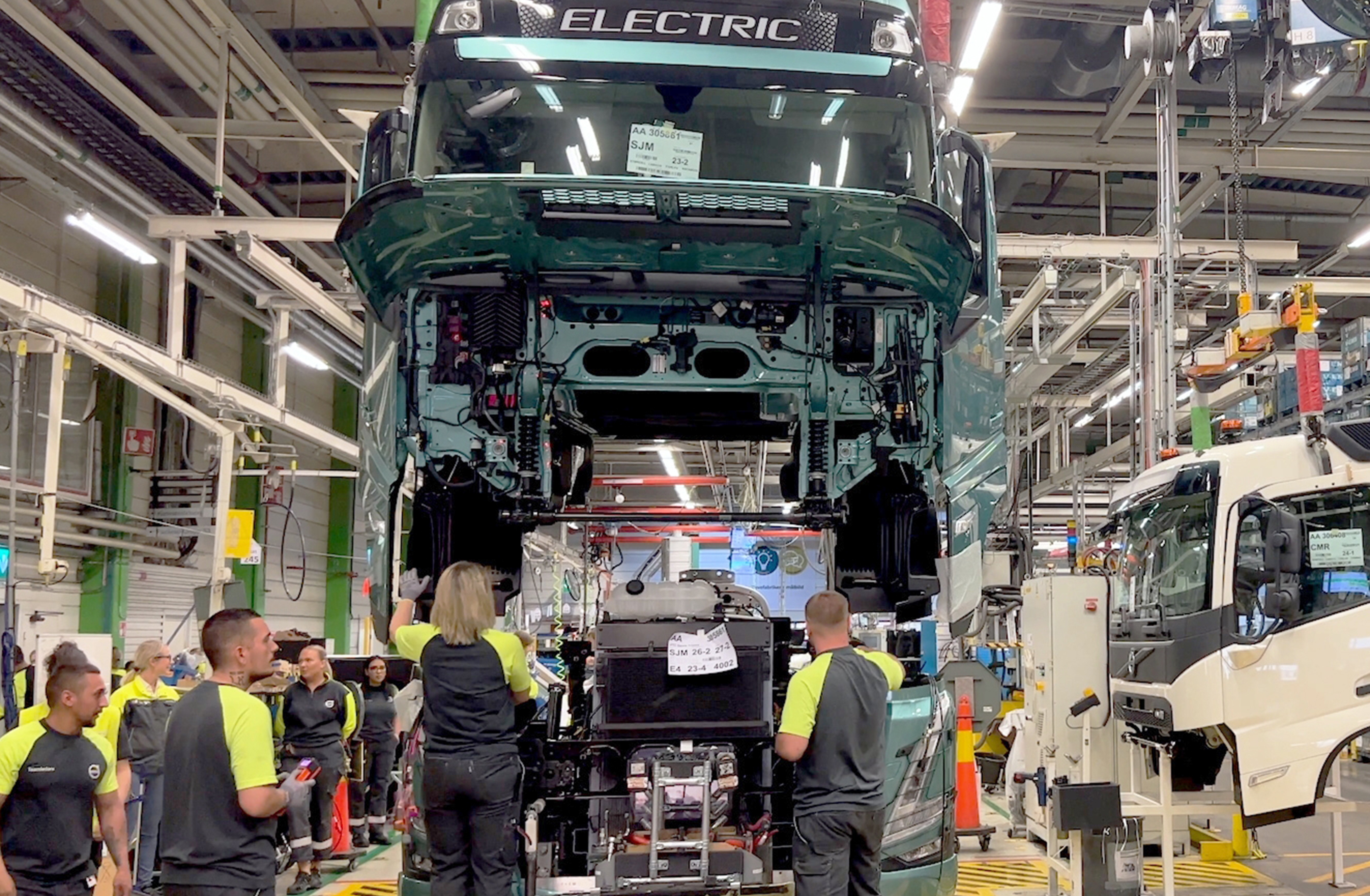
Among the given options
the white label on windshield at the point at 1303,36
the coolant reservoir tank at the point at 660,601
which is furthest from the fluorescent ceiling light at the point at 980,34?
the coolant reservoir tank at the point at 660,601

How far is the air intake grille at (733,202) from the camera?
14.0 feet

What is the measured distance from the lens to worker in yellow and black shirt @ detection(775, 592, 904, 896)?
4.30 meters

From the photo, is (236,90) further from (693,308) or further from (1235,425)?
(1235,425)

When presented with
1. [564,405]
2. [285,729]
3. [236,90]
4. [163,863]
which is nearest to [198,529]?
[236,90]

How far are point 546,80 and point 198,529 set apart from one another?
11.2 meters

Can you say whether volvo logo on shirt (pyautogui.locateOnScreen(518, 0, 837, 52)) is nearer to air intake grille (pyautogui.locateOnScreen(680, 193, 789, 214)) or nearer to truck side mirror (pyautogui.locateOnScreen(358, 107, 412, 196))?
truck side mirror (pyautogui.locateOnScreen(358, 107, 412, 196))

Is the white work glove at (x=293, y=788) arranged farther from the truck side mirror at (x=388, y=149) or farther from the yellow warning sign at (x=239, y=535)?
the yellow warning sign at (x=239, y=535)

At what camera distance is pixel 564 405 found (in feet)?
17.5

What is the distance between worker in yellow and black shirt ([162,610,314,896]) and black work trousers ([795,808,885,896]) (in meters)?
1.84

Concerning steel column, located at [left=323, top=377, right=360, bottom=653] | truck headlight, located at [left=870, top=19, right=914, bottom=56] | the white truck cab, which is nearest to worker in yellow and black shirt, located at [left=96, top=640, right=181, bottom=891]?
truck headlight, located at [left=870, top=19, right=914, bottom=56]

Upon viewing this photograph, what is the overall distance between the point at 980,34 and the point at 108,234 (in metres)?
7.06

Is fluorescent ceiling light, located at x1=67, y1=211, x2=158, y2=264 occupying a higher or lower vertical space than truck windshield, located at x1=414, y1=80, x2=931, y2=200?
higher

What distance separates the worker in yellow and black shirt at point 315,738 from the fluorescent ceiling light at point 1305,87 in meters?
7.68

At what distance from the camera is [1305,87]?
8.17 meters
